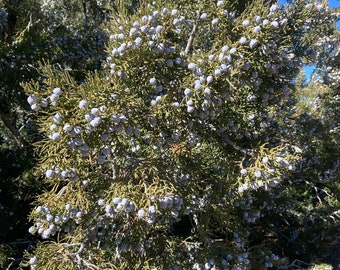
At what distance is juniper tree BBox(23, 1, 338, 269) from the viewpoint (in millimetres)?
2010

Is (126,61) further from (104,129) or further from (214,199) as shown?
(214,199)

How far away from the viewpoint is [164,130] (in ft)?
7.89

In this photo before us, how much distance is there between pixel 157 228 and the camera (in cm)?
295

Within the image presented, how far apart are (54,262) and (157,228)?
941 mm

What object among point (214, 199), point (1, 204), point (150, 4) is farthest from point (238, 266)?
point (1, 204)

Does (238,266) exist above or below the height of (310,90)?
below

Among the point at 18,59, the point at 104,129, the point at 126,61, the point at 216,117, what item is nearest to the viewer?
the point at 104,129

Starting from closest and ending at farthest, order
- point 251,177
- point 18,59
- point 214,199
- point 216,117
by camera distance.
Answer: point 251,177
point 216,117
point 214,199
point 18,59

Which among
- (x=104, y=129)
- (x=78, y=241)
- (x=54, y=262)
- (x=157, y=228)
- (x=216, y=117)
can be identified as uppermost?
(x=216, y=117)

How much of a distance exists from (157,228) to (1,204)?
276 cm

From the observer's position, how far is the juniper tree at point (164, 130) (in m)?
2.01

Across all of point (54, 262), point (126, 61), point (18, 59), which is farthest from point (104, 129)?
point (18, 59)

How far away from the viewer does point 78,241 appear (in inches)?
101

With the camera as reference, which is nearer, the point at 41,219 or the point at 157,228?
the point at 41,219
